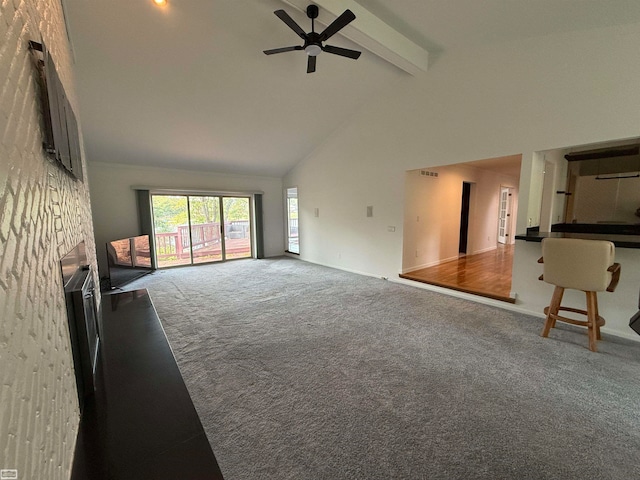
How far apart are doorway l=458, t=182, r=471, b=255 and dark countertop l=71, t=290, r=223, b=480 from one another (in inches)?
267

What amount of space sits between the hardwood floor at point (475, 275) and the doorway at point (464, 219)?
387mm

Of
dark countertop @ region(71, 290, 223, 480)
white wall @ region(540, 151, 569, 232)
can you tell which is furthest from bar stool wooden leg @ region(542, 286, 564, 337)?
dark countertop @ region(71, 290, 223, 480)

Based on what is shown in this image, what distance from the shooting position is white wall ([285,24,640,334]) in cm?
276

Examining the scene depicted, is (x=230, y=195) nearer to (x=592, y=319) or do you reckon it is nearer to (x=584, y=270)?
(x=584, y=270)

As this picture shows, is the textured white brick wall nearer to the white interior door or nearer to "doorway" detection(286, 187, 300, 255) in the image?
"doorway" detection(286, 187, 300, 255)

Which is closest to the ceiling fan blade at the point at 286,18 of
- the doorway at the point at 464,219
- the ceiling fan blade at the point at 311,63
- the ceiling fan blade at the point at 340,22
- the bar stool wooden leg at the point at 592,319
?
the ceiling fan blade at the point at 340,22

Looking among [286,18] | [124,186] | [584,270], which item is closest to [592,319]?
[584,270]

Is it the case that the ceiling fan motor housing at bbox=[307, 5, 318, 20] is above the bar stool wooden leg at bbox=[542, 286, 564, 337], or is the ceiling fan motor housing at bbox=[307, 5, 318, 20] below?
above

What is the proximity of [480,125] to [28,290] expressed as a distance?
4571 millimetres

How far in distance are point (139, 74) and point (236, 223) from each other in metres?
4.09

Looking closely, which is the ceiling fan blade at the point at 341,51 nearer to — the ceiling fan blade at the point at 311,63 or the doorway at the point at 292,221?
the ceiling fan blade at the point at 311,63

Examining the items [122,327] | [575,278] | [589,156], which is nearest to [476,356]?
[575,278]

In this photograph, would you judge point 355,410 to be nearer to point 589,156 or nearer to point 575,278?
point 575,278

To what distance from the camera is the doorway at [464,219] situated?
6551 mm
